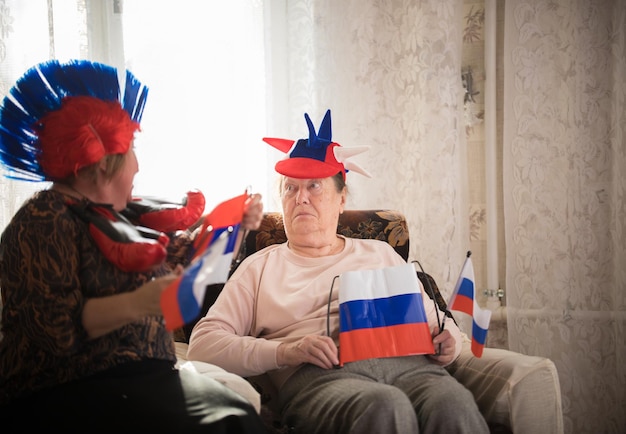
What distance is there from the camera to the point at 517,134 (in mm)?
2596

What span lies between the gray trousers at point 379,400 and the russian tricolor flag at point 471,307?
0.42ft

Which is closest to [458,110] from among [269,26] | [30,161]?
[269,26]

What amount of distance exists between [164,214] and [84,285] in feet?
0.82

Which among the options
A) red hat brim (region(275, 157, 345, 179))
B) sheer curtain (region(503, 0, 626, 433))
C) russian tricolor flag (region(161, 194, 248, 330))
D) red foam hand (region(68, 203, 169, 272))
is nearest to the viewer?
russian tricolor flag (region(161, 194, 248, 330))

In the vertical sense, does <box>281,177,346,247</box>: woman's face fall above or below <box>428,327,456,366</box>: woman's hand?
above

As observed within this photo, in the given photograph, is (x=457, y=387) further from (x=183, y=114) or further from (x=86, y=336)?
(x=183, y=114)

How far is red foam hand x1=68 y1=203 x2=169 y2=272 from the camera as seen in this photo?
1.22m

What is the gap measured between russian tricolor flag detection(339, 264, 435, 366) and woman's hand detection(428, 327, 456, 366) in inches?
2.7

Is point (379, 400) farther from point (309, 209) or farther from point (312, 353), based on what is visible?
point (309, 209)

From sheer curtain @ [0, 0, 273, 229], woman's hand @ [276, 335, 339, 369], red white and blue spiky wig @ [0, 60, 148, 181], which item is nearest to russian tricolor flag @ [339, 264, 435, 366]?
woman's hand @ [276, 335, 339, 369]

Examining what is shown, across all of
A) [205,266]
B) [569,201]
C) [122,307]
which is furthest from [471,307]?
[569,201]

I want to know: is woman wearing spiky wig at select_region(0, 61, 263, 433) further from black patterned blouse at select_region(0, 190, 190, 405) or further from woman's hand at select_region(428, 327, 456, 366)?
woman's hand at select_region(428, 327, 456, 366)

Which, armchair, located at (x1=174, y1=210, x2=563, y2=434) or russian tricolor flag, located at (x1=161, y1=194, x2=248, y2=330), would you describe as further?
armchair, located at (x1=174, y1=210, x2=563, y2=434)

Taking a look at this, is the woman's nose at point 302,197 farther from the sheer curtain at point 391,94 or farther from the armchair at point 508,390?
the sheer curtain at point 391,94
